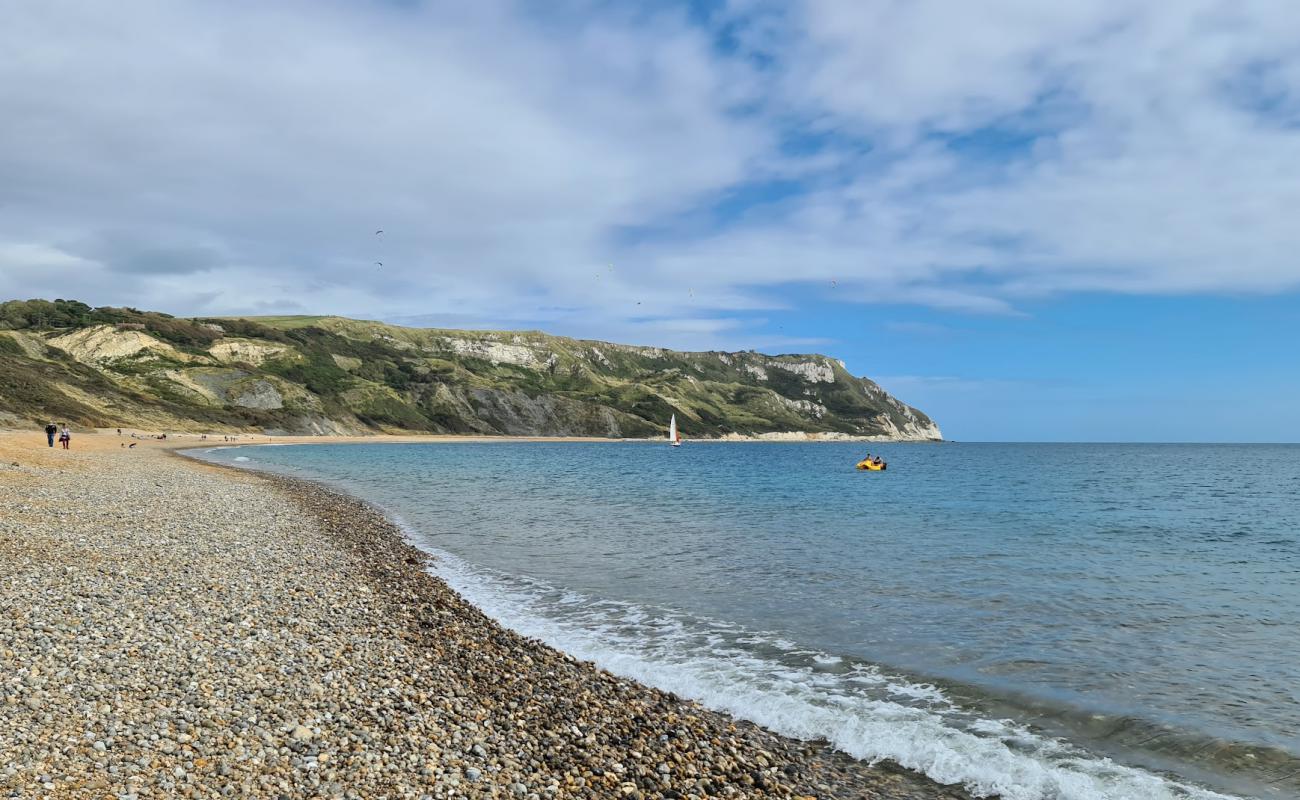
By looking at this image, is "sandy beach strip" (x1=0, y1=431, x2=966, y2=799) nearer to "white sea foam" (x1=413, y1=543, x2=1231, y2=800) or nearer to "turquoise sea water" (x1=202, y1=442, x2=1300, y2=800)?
"white sea foam" (x1=413, y1=543, x2=1231, y2=800)

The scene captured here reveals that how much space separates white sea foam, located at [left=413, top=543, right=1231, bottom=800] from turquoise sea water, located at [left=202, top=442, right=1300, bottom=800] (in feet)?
0.16

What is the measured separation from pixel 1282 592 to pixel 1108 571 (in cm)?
489

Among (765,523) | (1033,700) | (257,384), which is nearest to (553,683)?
(1033,700)

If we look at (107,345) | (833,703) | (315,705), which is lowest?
(833,703)

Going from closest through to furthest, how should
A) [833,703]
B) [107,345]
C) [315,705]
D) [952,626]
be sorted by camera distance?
[315,705], [833,703], [952,626], [107,345]

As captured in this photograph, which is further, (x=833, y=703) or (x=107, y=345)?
(x=107, y=345)

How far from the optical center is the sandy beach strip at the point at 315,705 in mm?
8133

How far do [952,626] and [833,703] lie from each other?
6843mm

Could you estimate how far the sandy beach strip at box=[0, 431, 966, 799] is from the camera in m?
8.13

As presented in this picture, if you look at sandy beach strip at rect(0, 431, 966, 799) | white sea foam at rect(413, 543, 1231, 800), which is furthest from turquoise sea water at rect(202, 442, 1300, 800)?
sandy beach strip at rect(0, 431, 966, 799)

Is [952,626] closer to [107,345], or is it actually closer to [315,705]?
[315,705]

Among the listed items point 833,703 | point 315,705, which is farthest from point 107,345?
point 833,703

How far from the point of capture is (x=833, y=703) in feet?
42.5

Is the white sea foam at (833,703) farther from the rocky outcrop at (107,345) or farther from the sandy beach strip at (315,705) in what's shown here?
the rocky outcrop at (107,345)
